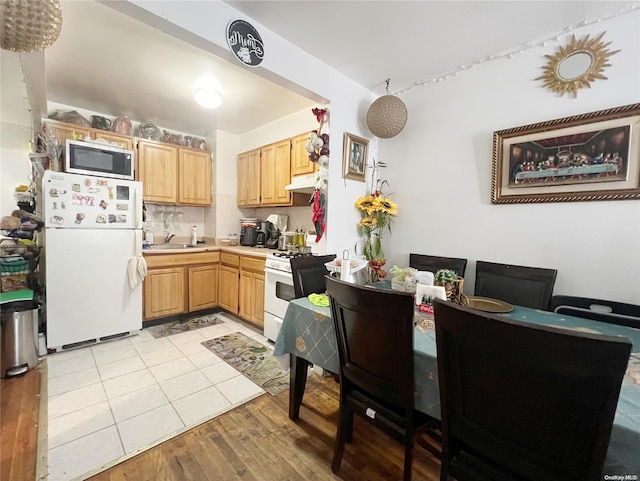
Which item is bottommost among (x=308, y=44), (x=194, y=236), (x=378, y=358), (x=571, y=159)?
(x=378, y=358)

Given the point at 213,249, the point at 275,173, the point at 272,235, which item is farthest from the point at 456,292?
the point at 213,249

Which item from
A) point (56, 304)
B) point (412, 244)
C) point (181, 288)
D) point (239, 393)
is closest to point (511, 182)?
point (412, 244)

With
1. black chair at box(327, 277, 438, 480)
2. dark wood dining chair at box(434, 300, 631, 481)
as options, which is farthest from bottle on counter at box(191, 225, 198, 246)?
dark wood dining chair at box(434, 300, 631, 481)

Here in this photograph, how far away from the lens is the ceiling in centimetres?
162

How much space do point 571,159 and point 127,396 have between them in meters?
3.39

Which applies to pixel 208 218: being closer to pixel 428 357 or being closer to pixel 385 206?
pixel 385 206

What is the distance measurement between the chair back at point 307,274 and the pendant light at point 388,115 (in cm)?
127

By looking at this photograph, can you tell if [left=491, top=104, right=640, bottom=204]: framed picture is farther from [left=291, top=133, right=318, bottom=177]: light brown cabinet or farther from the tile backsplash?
the tile backsplash

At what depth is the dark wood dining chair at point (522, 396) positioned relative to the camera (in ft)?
1.95

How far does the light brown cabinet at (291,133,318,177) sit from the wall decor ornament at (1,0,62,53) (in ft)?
6.48

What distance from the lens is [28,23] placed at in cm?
113

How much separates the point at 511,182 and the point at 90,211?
359 centimetres

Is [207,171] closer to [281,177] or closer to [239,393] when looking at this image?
[281,177]

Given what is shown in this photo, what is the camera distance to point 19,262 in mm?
2232
